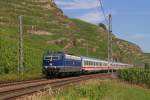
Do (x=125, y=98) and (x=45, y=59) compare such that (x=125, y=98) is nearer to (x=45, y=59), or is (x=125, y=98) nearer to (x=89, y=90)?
(x=89, y=90)

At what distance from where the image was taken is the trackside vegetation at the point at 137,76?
5319cm

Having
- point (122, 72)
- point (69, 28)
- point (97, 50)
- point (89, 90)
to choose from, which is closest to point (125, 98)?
point (89, 90)

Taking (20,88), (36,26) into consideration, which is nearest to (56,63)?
(20,88)

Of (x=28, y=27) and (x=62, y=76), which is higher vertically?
(x=28, y=27)

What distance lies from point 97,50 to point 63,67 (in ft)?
393

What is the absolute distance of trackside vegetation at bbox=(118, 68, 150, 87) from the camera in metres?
53.2

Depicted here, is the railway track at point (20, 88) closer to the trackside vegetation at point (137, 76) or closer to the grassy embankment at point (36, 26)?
the trackside vegetation at point (137, 76)

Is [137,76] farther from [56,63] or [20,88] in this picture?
[20,88]

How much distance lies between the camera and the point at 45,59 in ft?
187

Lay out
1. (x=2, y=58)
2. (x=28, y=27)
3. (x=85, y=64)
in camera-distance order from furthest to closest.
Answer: (x=28, y=27), (x=85, y=64), (x=2, y=58)

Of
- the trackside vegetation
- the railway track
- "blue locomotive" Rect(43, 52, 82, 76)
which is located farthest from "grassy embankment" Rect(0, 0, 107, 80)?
the railway track

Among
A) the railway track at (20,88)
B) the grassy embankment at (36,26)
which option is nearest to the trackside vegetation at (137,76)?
the railway track at (20,88)

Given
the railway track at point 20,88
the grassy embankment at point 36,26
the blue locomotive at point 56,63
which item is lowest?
the railway track at point 20,88

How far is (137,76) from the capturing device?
178 ft
